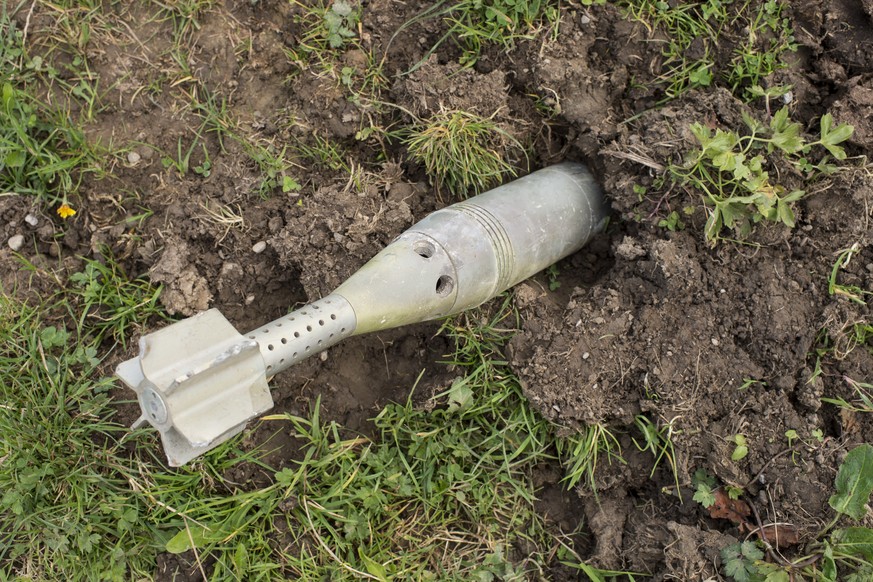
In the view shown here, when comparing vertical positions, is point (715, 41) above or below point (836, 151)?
above

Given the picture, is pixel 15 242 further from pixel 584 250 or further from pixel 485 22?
pixel 584 250

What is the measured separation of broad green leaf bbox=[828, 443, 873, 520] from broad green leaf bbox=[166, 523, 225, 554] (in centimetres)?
198

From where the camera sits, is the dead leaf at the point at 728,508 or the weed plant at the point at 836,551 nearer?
the weed plant at the point at 836,551

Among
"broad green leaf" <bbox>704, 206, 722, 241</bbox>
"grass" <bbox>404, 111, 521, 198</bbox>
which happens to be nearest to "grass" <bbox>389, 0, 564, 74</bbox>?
"grass" <bbox>404, 111, 521, 198</bbox>

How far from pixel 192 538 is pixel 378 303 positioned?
1.04 m

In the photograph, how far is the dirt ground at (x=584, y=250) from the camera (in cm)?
251

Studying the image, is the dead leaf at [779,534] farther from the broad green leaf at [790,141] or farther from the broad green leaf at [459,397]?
the broad green leaf at [790,141]

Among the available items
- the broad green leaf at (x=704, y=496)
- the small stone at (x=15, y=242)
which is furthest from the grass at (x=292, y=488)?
the broad green leaf at (x=704, y=496)

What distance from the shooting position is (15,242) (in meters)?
2.86

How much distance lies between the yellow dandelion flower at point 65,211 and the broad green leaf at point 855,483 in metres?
2.84

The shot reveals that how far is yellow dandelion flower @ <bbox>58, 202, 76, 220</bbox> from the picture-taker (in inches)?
114

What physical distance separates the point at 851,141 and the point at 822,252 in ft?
1.33

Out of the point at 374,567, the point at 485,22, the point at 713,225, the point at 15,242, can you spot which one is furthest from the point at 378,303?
the point at 15,242

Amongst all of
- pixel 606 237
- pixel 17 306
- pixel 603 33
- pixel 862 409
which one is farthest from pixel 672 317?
pixel 17 306
